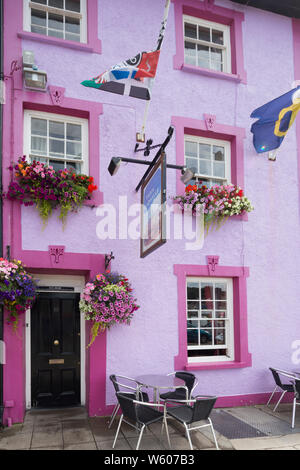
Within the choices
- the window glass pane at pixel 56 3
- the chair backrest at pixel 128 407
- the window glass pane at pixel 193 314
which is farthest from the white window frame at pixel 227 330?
the window glass pane at pixel 56 3

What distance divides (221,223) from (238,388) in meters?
3.30

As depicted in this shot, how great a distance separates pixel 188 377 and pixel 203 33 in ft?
24.0

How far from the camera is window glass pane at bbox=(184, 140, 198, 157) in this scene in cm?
853

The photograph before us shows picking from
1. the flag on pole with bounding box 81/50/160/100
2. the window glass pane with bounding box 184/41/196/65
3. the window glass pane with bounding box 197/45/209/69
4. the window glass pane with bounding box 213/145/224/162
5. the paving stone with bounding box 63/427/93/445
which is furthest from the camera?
the window glass pane with bounding box 197/45/209/69

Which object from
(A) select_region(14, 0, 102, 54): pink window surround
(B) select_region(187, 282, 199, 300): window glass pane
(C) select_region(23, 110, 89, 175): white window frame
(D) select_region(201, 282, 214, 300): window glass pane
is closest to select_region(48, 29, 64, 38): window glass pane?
(A) select_region(14, 0, 102, 54): pink window surround

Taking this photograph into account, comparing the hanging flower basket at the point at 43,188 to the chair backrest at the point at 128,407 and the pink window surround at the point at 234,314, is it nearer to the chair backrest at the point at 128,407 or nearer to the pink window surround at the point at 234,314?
the pink window surround at the point at 234,314

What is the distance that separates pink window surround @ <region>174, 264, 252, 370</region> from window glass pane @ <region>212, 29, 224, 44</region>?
514cm

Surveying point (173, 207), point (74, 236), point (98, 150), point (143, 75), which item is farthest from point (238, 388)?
point (143, 75)

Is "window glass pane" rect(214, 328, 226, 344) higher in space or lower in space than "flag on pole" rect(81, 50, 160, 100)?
lower

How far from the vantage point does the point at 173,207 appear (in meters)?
7.95

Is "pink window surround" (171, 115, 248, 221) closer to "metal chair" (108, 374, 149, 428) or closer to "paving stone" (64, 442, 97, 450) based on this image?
"metal chair" (108, 374, 149, 428)

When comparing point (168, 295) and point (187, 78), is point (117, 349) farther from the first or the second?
Answer: point (187, 78)

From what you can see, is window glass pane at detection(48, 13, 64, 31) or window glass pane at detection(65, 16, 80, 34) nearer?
window glass pane at detection(48, 13, 64, 31)
